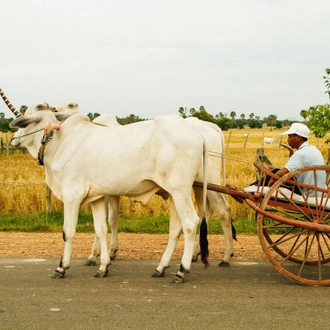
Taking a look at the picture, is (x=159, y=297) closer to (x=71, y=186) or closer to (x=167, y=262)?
(x=167, y=262)

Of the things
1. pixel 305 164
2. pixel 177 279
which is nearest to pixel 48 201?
pixel 177 279

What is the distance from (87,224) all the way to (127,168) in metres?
4.96

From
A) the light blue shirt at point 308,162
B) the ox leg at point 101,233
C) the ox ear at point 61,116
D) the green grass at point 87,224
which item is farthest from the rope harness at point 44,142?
the green grass at point 87,224

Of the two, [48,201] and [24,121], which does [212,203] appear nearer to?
[24,121]

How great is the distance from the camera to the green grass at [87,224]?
11.7 meters

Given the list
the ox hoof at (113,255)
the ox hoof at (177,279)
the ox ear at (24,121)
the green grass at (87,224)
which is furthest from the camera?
the green grass at (87,224)

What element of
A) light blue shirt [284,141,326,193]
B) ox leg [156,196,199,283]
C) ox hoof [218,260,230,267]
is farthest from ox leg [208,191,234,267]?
light blue shirt [284,141,326,193]

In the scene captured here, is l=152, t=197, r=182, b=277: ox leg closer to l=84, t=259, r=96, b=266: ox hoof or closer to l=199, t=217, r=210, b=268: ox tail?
l=199, t=217, r=210, b=268: ox tail

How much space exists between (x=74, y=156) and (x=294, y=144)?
2764 millimetres

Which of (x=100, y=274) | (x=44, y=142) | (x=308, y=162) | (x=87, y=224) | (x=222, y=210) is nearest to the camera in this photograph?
(x=308, y=162)

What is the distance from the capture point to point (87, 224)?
12383 mm

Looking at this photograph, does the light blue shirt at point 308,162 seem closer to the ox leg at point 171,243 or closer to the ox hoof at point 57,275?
the ox leg at point 171,243

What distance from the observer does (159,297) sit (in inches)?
261

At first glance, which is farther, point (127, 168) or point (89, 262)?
point (89, 262)
